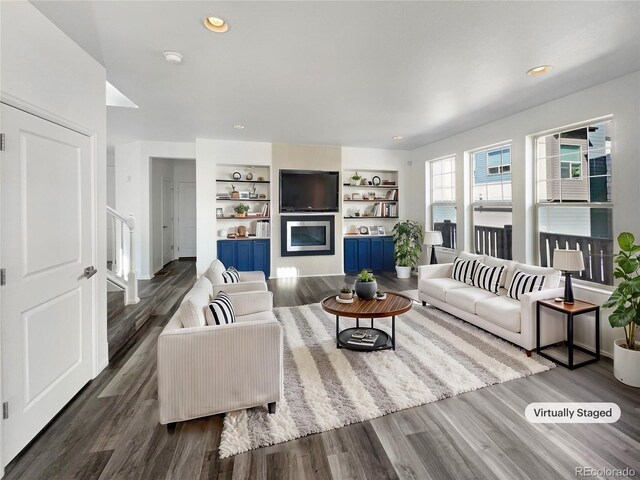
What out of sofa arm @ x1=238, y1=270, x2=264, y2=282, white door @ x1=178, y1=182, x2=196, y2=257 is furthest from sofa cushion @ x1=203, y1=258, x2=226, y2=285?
white door @ x1=178, y1=182, x2=196, y2=257

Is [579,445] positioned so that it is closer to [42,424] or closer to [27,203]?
[42,424]

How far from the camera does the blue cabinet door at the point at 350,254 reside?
666 centimetres

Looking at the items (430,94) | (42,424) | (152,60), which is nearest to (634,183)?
(430,94)

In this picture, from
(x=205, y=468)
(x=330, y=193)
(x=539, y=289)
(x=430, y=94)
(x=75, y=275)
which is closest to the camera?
(x=205, y=468)

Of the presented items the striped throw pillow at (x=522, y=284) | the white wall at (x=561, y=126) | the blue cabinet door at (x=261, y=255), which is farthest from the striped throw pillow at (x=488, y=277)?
the blue cabinet door at (x=261, y=255)

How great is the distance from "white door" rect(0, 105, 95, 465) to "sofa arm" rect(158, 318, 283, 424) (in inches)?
30.5

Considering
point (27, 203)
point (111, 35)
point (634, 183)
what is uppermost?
point (111, 35)

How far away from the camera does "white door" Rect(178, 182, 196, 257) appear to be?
8578 millimetres

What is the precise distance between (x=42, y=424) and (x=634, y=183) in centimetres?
502

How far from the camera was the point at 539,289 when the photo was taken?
3100 mm

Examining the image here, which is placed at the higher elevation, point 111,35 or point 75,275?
point 111,35

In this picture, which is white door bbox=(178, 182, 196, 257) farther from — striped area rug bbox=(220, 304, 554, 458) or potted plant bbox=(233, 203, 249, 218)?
striped area rug bbox=(220, 304, 554, 458)

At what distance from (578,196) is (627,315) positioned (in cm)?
166

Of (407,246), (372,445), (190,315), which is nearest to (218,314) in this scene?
(190,315)
